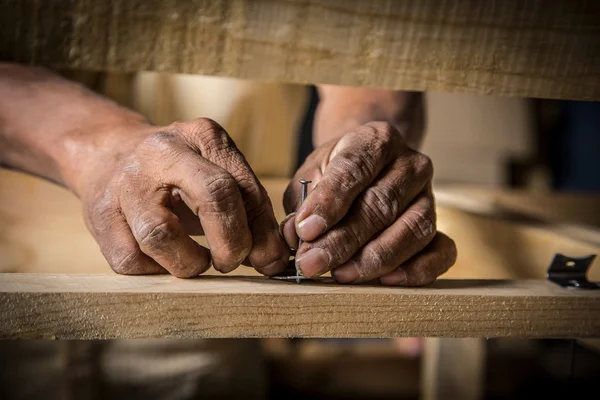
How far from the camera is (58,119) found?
0.94 metres

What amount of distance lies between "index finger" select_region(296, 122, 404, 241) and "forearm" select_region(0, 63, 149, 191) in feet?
1.05

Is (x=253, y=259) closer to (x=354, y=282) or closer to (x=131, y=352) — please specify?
(x=354, y=282)

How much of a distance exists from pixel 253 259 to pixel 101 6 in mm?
332

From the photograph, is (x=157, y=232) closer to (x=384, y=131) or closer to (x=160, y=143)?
(x=160, y=143)

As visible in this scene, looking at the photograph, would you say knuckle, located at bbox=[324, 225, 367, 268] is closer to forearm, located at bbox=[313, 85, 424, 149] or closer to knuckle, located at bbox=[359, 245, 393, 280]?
knuckle, located at bbox=[359, 245, 393, 280]

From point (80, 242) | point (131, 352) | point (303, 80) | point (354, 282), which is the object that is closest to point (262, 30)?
point (303, 80)

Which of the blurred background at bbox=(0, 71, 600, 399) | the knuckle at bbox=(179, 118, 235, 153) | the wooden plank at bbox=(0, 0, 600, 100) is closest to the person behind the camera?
the wooden plank at bbox=(0, 0, 600, 100)

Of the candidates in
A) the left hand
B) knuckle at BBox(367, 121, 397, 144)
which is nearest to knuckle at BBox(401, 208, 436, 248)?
the left hand

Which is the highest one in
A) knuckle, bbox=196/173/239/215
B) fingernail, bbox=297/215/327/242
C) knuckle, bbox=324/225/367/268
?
knuckle, bbox=196/173/239/215

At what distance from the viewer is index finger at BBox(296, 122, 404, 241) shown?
2.31 feet

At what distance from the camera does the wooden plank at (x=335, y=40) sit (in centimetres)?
64

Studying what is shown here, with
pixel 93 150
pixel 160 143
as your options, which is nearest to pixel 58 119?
pixel 93 150

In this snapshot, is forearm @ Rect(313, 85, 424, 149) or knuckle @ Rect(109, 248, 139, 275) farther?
forearm @ Rect(313, 85, 424, 149)

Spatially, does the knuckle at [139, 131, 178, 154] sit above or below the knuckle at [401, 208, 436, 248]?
above
